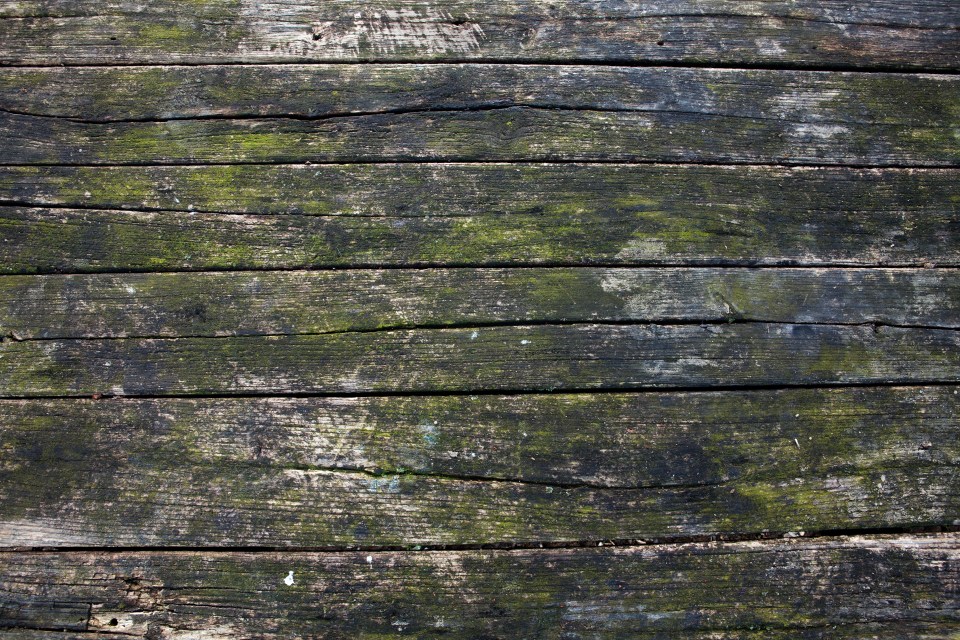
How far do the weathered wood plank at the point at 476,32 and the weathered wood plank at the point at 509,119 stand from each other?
0.07m

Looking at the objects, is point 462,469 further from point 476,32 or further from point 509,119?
point 476,32

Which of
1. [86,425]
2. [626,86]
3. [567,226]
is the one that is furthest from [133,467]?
[626,86]

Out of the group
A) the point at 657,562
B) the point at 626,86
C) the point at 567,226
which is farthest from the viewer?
the point at 626,86

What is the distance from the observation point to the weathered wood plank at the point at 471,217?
1867 mm

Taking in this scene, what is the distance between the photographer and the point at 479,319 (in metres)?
1.81

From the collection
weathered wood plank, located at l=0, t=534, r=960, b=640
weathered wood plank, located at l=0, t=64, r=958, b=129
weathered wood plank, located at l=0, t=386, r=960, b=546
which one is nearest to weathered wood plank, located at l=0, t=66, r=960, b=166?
weathered wood plank, located at l=0, t=64, r=958, b=129

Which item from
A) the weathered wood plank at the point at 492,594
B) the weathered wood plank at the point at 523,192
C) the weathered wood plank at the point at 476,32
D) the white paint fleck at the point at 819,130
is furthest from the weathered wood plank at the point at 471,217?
the weathered wood plank at the point at 492,594

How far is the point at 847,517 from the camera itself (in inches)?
67.0

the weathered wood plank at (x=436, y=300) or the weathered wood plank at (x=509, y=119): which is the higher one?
the weathered wood plank at (x=509, y=119)

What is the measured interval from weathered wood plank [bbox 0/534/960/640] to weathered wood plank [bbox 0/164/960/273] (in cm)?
77

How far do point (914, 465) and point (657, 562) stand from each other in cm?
73

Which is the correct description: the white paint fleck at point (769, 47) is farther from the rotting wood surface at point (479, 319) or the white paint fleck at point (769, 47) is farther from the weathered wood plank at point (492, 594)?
the weathered wood plank at point (492, 594)

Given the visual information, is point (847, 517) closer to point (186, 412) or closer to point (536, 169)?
point (536, 169)

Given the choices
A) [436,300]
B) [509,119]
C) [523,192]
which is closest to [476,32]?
[509,119]
